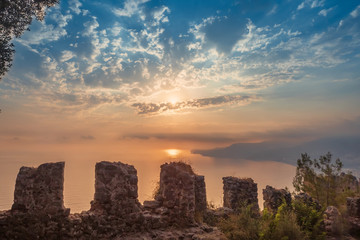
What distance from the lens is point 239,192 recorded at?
18406 millimetres

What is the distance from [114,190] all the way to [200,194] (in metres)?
7.09

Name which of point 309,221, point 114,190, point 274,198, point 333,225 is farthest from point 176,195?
point 333,225

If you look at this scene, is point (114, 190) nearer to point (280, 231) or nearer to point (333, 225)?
point (280, 231)

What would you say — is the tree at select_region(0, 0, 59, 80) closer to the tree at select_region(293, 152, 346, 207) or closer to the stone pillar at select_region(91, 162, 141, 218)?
the stone pillar at select_region(91, 162, 141, 218)

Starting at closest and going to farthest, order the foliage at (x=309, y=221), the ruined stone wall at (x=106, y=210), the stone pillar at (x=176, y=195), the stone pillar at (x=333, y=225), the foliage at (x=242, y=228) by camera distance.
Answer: the ruined stone wall at (x=106, y=210) → the foliage at (x=242, y=228) → the foliage at (x=309, y=221) → the stone pillar at (x=176, y=195) → the stone pillar at (x=333, y=225)

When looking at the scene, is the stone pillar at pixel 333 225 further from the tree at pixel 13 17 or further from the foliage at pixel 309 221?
the tree at pixel 13 17

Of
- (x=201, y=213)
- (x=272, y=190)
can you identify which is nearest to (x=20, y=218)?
(x=201, y=213)

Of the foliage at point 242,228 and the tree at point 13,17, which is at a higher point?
the tree at point 13,17

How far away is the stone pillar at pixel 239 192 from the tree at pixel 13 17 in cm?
1551

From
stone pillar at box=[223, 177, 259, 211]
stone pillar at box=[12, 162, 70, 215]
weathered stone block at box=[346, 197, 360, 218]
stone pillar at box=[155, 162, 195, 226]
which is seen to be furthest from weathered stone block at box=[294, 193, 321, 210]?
stone pillar at box=[12, 162, 70, 215]

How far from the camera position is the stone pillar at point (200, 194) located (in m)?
16.5

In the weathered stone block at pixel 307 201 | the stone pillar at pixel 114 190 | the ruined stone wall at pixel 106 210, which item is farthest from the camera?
the weathered stone block at pixel 307 201

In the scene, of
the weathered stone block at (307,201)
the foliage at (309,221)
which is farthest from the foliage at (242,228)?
the weathered stone block at (307,201)

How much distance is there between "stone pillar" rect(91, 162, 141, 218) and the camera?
1119 cm
